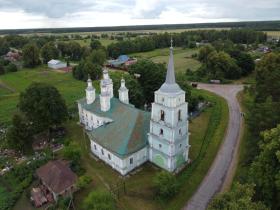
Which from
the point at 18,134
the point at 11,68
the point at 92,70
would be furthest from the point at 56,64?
the point at 18,134

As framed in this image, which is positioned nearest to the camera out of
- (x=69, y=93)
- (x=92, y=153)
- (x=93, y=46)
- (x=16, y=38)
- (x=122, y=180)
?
(x=122, y=180)

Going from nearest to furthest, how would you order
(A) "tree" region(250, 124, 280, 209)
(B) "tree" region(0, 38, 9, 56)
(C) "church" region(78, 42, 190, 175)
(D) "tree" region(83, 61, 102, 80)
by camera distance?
(A) "tree" region(250, 124, 280, 209)
(C) "church" region(78, 42, 190, 175)
(D) "tree" region(83, 61, 102, 80)
(B) "tree" region(0, 38, 9, 56)

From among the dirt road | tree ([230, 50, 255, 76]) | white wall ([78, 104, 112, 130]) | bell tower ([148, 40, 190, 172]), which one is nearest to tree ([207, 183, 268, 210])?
the dirt road

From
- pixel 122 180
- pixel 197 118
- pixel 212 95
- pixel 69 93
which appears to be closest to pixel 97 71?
pixel 69 93

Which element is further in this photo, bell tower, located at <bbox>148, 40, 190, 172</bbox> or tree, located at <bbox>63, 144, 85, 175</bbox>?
tree, located at <bbox>63, 144, 85, 175</bbox>

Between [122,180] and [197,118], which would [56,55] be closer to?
[197,118]

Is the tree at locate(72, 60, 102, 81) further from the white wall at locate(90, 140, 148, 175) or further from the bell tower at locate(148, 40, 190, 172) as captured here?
the bell tower at locate(148, 40, 190, 172)

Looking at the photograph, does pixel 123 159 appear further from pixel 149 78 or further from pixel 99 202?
pixel 149 78
